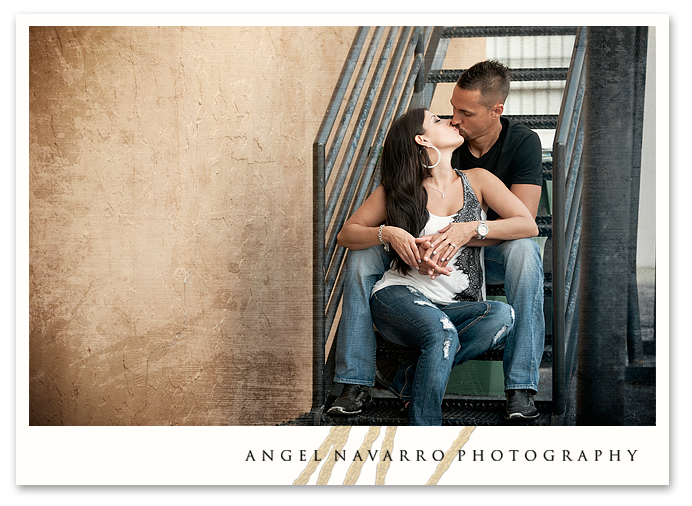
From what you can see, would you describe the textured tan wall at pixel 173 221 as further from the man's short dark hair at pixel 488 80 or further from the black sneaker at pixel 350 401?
the man's short dark hair at pixel 488 80

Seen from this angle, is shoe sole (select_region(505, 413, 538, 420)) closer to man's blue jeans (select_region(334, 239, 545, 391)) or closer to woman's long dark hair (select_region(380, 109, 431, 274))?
man's blue jeans (select_region(334, 239, 545, 391))

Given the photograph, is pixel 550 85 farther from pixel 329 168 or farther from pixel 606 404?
pixel 606 404

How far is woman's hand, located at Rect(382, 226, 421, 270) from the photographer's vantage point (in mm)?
2057

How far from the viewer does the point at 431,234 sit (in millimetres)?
2113

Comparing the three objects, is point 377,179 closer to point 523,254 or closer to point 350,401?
point 523,254

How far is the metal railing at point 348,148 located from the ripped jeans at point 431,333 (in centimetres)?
22

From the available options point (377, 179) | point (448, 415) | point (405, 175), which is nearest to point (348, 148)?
point (377, 179)

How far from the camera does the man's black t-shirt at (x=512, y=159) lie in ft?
7.17

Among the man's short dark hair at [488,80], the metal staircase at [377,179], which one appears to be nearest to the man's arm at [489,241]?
the metal staircase at [377,179]
